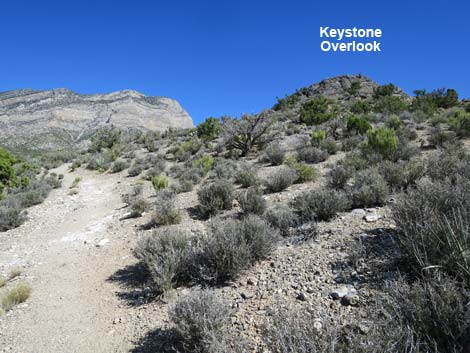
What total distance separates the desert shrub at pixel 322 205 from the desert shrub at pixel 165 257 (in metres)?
2.22

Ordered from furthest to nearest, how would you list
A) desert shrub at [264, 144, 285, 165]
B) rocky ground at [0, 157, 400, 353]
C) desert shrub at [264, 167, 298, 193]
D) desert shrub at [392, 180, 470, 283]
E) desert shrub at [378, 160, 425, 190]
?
desert shrub at [264, 144, 285, 165] → desert shrub at [264, 167, 298, 193] → desert shrub at [378, 160, 425, 190] → rocky ground at [0, 157, 400, 353] → desert shrub at [392, 180, 470, 283]

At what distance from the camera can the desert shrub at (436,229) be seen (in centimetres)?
259

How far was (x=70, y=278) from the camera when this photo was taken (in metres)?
5.14

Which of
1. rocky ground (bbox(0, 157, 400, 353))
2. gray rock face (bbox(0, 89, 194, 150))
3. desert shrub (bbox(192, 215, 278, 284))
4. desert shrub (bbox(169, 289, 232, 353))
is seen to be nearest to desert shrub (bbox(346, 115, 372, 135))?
rocky ground (bbox(0, 157, 400, 353))

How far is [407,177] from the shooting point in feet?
20.2

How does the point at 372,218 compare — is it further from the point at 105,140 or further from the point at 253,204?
the point at 105,140

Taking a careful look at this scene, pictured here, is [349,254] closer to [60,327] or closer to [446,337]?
[446,337]

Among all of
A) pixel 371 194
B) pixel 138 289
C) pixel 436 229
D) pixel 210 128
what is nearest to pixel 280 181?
pixel 371 194

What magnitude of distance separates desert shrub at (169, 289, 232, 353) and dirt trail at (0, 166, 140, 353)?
899 millimetres

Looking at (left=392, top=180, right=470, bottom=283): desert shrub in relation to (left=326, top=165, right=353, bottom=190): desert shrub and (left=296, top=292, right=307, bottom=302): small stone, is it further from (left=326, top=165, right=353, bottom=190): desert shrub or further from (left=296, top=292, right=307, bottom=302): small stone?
(left=326, top=165, right=353, bottom=190): desert shrub

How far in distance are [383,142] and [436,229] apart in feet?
23.7

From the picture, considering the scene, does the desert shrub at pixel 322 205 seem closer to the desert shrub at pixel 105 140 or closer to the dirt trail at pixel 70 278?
the dirt trail at pixel 70 278

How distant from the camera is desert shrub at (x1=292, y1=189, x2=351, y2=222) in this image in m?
5.22

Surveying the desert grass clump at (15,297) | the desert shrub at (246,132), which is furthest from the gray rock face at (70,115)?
the desert grass clump at (15,297)
